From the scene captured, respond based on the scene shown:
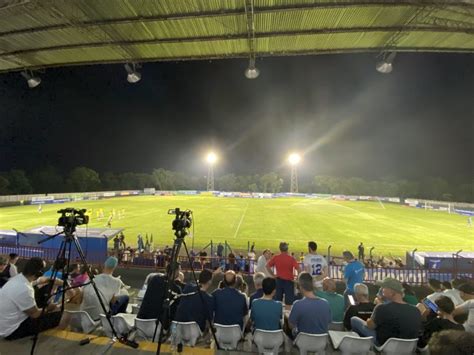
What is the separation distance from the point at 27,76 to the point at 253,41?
9910 millimetres

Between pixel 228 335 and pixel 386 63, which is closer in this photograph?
pixel 228 335

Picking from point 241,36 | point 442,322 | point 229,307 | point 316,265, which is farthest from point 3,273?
→ point 241,36

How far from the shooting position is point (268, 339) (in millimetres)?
4145

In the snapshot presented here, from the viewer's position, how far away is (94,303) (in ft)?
17.0

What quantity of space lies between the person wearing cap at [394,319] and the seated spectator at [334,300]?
121cm

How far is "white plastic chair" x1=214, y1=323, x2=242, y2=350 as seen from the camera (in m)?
4.35

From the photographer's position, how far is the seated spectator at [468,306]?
4.19 m

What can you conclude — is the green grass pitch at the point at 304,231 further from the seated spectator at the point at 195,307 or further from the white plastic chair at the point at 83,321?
the seated spectator at the point at 195,307

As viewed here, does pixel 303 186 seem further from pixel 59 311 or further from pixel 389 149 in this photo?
pixel 59 311

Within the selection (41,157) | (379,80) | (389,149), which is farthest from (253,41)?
(389,149)

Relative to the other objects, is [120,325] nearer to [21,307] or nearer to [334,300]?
[21,307]

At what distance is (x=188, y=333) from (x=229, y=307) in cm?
74

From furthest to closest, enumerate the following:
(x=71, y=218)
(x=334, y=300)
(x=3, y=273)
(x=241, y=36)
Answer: (x=241, y=36)
(x=3, y=273)
(x=334, y=300)
(x=71, y=218)

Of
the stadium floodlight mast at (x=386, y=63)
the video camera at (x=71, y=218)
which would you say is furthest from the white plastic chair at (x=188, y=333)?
the stadium floodlight mast at (x=386, y=63)
